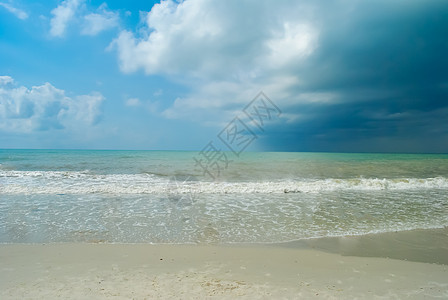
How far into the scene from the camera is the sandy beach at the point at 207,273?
3.60 m

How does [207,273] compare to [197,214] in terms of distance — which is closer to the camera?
[207,273]

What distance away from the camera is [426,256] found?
5.20 metres

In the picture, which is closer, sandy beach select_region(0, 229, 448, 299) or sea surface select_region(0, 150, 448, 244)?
sandy beach select_region(0, 229, 448, 299)

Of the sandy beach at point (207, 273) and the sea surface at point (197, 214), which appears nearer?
the sandy beach at point (207, 273)

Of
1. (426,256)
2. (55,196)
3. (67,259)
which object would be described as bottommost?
(426,256)

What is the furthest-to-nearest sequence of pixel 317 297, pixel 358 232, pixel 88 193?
pixel 88 193 < pixel 358 232 < pixel 317 297

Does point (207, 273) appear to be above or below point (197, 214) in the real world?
below

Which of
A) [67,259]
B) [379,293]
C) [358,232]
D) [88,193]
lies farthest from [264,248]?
[88,193]

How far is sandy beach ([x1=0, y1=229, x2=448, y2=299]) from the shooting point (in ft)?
11.8

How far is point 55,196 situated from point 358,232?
13149 mm

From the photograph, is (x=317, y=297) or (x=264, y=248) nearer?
(x=317, y=297)

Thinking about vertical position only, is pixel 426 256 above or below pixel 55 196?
below

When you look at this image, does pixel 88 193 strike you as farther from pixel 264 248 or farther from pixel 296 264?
pixel 296 264

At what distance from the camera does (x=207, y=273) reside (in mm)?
4234
